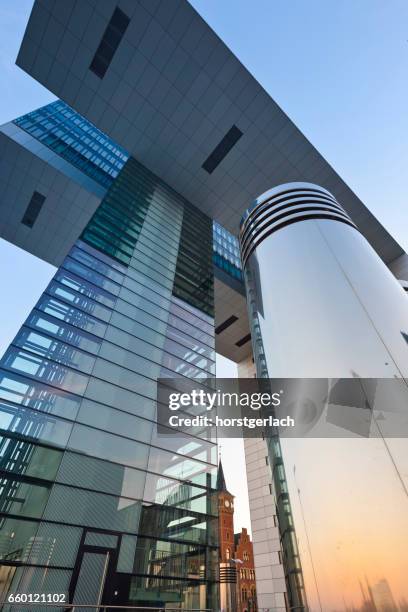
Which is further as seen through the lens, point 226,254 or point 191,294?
point 226,254

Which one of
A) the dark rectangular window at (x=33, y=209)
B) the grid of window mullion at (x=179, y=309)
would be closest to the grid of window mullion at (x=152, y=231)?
the grid of window mullion at (x=179, y=309)

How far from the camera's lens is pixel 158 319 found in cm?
1258

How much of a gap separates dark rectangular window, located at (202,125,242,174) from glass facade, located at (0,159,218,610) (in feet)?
30.3

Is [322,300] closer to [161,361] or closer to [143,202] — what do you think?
[161,361]

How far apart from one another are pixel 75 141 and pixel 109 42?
6409 millimetres

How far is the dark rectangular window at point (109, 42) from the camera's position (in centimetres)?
1441

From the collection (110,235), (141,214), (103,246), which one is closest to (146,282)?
(103,246)

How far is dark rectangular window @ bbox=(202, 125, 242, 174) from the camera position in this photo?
1809 cm

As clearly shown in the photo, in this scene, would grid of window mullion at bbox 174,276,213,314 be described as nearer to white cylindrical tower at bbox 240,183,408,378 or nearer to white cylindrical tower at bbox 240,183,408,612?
white cylindrical tower at bbox 240,183,408,378

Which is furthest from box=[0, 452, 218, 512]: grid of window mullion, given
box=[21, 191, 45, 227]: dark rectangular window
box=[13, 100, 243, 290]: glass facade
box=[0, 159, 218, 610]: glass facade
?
box=[21, 191, 45, 227]: dark rectangular window

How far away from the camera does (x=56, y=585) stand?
19.5 ft

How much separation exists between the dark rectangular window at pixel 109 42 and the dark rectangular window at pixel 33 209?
722 centimetres
